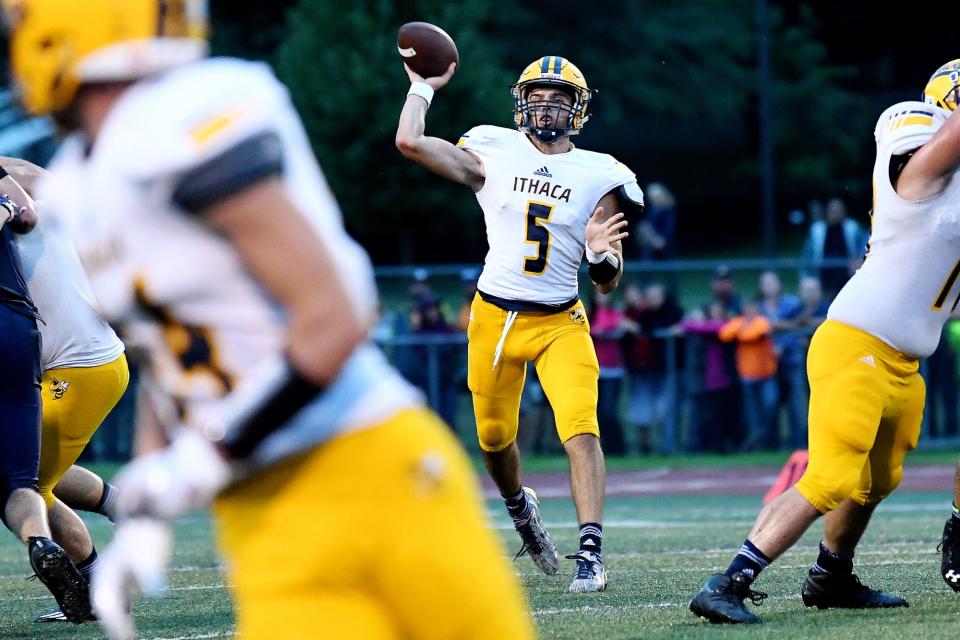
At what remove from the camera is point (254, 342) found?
252cm

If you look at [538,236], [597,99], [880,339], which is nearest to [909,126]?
[880,339]

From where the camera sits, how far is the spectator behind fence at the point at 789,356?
46.6 ft

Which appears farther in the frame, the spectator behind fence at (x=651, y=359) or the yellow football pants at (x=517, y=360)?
the spectator behind fence at (x=651, y=359)

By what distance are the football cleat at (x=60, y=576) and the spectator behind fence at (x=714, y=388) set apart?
31.1 feet

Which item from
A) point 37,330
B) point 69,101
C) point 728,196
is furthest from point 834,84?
point 69,101

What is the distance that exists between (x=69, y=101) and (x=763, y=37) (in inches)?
843

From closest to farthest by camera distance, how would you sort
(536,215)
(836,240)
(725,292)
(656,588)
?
(656,588) < (536,215) < (725,292) < (836,240)

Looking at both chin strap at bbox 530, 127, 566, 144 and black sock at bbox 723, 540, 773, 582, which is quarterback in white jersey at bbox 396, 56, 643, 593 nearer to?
chin strap at bbox 530, 127, 566, 144

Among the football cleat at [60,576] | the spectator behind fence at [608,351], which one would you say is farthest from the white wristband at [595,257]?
the spectator behind fence at [608,351]

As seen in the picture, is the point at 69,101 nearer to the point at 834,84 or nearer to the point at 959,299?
the point at 959,299

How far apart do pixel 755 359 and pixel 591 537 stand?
799cm

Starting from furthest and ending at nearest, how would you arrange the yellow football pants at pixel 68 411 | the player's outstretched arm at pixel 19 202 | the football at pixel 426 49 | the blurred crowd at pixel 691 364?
the blurred crowd at pixel 691 364, the football at pixel 426 49, the yellow football pants at pixel 68 411, the player's outstretched arm at pixel 19 202

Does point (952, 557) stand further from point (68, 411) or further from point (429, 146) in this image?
point (68, 411)

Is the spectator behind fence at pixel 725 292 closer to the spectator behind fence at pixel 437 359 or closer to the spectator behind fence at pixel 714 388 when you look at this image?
the spectator behind fence at pixel 714 388
